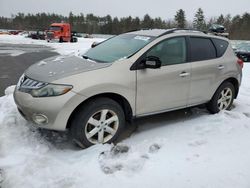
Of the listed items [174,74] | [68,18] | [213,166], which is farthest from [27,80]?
[68,18]

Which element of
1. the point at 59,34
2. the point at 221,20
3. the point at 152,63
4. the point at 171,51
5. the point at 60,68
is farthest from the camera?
the point at 221,20

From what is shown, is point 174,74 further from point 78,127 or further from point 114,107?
point 78,127

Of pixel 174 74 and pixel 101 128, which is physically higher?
pixel 174 74

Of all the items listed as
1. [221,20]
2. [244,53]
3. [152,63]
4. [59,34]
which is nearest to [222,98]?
[152,63]

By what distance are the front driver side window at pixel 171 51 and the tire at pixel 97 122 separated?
3.49 ft

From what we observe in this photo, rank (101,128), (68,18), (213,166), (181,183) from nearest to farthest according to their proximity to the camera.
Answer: (181,183) < (213,166) < (101,128) < (68,18)

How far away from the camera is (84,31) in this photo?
8481 centimetres

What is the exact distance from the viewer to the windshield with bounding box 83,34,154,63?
172 inches

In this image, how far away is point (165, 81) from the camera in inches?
173

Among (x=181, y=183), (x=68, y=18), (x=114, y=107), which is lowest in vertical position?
(x=181, y=183)

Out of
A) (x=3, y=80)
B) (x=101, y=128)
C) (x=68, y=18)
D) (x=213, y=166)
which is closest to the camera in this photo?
(x=213, y=166)

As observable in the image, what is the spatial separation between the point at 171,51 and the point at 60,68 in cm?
182

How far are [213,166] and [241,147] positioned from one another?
2.73 ft

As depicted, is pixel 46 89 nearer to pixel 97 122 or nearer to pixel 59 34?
pixel 97 122
